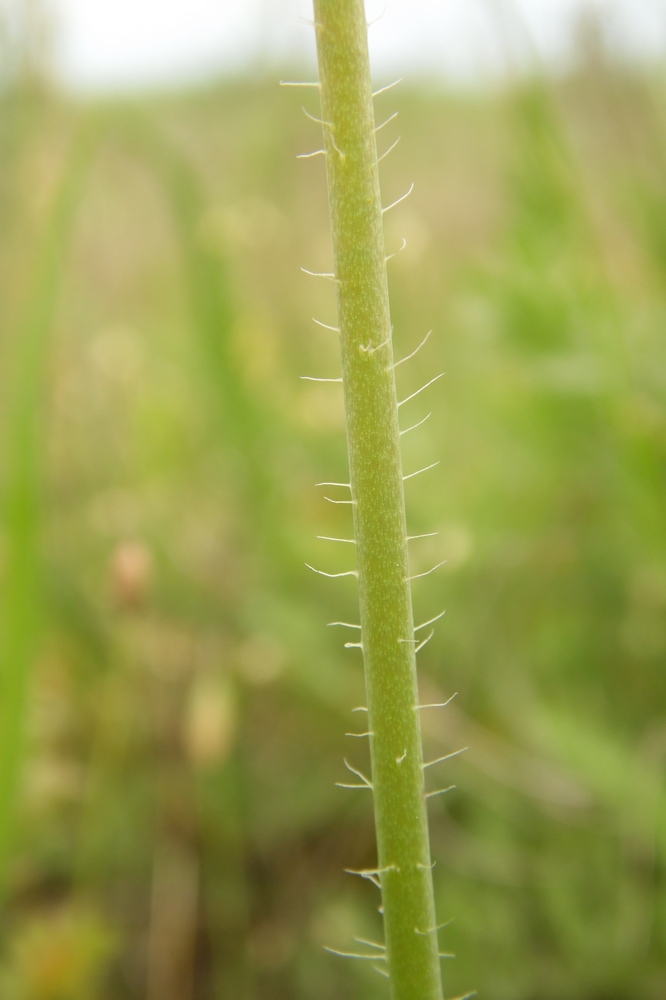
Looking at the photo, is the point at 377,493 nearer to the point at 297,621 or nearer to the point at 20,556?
the point at 20,556

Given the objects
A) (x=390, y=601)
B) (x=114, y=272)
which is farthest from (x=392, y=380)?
(x=114, y=272)

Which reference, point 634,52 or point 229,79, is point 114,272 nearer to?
point 229,79

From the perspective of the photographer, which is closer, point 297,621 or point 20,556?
point 20,556

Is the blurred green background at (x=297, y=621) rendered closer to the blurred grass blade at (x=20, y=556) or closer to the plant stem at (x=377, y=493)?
the blurred grass blade at (x=20, y=556)

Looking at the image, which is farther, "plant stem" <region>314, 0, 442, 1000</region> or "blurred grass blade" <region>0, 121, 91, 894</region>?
"blurred grass blade" <region>0, 121, 91, 894</region>

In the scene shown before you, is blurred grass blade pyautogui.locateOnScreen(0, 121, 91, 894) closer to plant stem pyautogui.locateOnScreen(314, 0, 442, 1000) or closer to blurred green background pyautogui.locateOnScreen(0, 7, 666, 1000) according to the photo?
blurred green background pyautogui.locateOnScreen(0, 7, 666, 1000)

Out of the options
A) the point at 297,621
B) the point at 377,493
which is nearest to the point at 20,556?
the point at 297,621

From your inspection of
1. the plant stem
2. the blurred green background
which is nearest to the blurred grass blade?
the blurred green background
